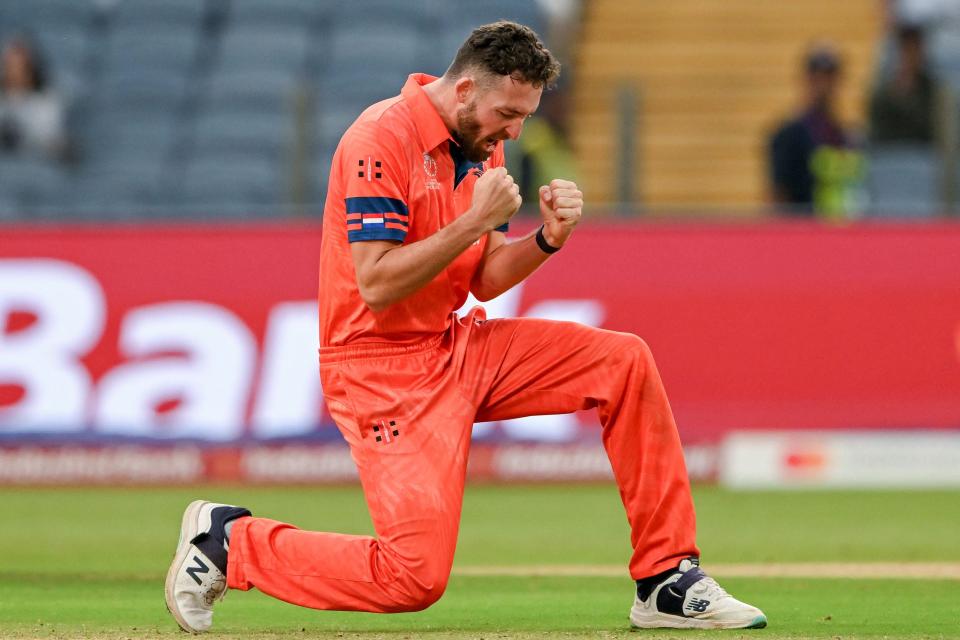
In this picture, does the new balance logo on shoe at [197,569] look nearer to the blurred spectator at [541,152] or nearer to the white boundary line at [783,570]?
the white boundary line at [783,570]

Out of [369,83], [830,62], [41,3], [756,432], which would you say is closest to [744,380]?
[756,432]

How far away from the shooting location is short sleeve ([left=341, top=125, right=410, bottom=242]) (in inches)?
237

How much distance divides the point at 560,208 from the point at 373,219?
28.6 inches

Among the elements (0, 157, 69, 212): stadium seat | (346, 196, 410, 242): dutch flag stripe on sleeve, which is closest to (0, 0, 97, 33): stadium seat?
(0, 157, 69, 212): stadium seat

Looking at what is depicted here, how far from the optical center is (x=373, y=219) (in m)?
6.00

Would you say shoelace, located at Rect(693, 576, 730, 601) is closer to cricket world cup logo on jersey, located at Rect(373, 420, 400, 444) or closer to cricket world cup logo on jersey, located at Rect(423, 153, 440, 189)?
cricket world cup logo on jersey, located at Rect(373, 420, 400, 444)

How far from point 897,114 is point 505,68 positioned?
29.1 feet

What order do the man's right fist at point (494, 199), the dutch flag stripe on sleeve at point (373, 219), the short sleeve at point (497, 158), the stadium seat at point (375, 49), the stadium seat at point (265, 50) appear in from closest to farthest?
the man's right fist at point (494, 199)
the dutch flag stripe on sleeve at point (373, 219)
the short sleeve at point (497, 158)
the stadium seat at point (375, 49)
the stadium seat at point (265, 50)

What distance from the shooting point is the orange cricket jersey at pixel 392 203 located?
238 inches

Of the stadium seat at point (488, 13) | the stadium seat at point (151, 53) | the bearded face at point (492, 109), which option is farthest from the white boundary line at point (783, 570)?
the stadium seat at point (151, 53)

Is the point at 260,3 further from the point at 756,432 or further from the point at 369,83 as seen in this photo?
the point at 756,432

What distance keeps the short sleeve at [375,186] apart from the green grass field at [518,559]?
144 cm

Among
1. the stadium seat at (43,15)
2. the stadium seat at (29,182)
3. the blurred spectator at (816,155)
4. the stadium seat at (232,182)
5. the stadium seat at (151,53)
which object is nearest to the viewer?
the blurred spectator at (816,155)

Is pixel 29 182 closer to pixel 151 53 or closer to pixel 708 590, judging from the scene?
pixel 151 53
